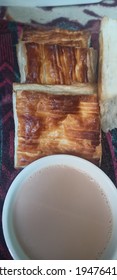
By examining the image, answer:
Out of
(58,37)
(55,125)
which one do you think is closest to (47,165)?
(55,125)

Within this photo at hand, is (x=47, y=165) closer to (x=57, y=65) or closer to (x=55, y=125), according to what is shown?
(x=55, y=125)

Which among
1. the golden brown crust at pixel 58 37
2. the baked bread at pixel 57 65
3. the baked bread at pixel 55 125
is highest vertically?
the golden brown crust at pixel 58 37

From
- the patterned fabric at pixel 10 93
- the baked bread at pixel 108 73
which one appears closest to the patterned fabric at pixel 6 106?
the patterned fabric at pixel 10 93

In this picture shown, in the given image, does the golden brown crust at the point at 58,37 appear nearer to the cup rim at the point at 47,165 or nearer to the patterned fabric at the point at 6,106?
the patterned fabric at the point at 6,106

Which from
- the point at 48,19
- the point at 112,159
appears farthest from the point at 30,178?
the point at 48,19

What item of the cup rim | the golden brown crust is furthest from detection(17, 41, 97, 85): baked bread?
the cup rim
